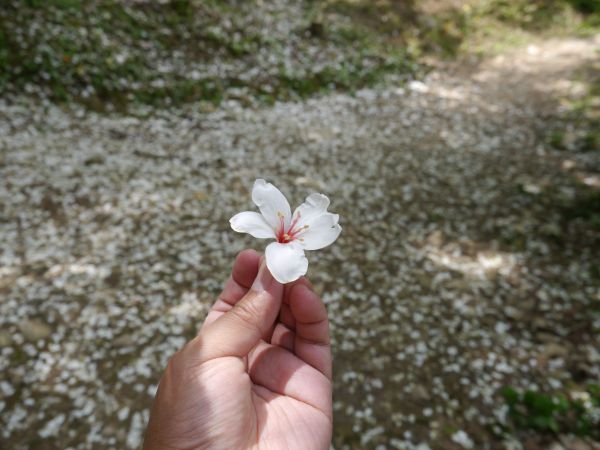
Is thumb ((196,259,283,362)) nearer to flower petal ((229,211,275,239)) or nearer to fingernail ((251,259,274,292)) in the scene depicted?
fingernail ((251,259,274,292))

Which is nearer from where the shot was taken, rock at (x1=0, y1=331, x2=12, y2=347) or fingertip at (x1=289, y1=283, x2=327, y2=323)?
fingertip at (x1=289, y1=283, x2=327, y2=323)

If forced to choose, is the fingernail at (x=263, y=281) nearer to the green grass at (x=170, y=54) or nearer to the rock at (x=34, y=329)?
the rock at (x=34, y=329)

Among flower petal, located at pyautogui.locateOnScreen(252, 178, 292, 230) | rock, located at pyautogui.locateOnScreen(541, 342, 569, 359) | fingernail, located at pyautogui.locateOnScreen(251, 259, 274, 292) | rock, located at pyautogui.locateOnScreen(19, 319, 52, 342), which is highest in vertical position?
flower petal, located at pyautogui.locateOnScreen(252, 178, 292, 230)

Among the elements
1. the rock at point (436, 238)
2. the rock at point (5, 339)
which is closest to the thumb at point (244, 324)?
the rock at point (5, 339)

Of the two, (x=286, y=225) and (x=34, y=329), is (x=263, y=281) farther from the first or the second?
(x=34, y=329)

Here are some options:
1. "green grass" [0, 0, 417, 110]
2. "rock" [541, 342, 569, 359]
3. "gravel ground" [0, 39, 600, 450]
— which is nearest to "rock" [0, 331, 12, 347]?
"gravel ground" [0, 39, 600, 450]
